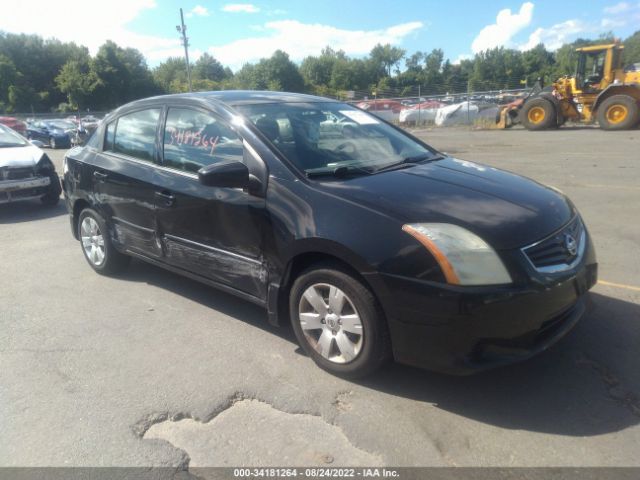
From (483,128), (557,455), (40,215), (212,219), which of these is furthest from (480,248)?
(483,128)

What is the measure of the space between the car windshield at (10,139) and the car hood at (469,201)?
27.0 feet

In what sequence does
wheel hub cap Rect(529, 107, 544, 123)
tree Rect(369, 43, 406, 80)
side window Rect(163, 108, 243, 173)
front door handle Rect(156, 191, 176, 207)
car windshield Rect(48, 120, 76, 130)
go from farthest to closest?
1. tree Rect(369, 43, 406, 80)
2. car windshield Rect(48, 120, 76, 130)
3. wheel hub cap Rect(529, 107, 544, 123)
4. front door handle Rect(156, 191, 176, 207)
5. side window Rect(163, 108, 243, 173)

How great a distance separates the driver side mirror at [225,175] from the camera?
3.21 m

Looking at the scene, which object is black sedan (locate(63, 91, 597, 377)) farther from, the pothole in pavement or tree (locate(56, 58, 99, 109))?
tree (locate(56, 58, 99, 109))

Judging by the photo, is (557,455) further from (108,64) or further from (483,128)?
(108,64)

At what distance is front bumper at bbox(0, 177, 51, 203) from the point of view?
818 cm

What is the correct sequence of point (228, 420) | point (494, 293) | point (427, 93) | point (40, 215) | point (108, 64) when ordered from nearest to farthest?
1. point (494, 293)
2. point (228, 420)
3. point (40, 215)
4. point (427, 93)
5. point (108, 64)

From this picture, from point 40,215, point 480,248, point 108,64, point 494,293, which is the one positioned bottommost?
point 40,215

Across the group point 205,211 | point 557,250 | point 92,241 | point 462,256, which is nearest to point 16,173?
point 92,241

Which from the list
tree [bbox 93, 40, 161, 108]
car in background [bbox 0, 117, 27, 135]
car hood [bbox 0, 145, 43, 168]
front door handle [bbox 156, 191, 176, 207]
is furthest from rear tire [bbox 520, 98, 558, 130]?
tree [bbox 93, 40, 161, 108]

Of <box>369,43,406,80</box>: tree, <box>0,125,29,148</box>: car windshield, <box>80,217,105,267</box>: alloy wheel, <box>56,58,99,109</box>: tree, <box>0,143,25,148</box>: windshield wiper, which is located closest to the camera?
<box>80,217,105,267</box>: alloy wheel

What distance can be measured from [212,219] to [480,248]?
6.19 ft

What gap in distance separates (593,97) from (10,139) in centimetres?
1945

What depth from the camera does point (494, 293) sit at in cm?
252
